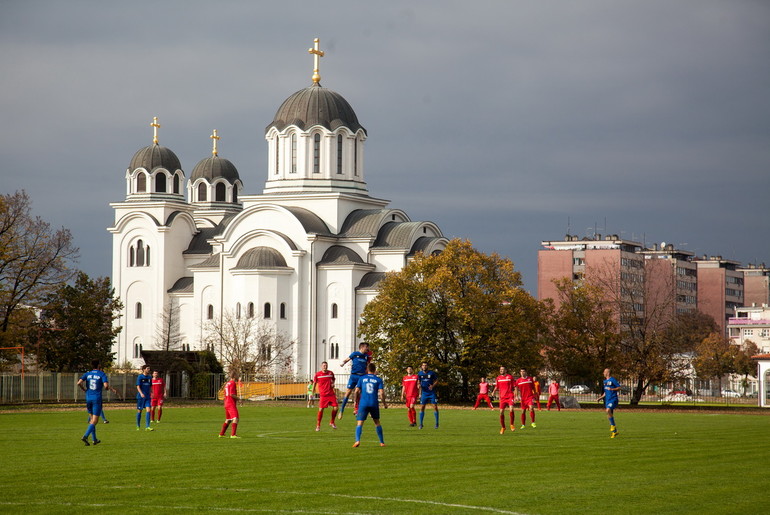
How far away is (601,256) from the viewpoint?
125875mm

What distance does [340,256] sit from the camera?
75062mm

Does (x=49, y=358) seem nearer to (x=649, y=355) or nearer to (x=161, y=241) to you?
(x=161, y=241)

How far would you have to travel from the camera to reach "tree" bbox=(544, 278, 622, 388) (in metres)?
56.9

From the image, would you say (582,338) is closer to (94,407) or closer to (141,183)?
(94,407)

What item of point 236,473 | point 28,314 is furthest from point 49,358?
point 236,473

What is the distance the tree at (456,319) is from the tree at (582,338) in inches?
54.5

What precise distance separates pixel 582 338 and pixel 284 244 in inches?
1004

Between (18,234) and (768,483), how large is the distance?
46.1 meters

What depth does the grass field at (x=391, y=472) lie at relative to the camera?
1427 cm

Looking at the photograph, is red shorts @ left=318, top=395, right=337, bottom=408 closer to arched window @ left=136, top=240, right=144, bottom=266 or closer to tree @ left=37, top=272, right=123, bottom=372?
tree @ left=37, top=272, right=123, bottom=372

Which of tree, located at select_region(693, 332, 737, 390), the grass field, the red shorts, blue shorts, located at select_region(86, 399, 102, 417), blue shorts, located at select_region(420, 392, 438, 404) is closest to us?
the grass field

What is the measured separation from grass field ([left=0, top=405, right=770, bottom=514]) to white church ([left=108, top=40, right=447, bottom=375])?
45.3m

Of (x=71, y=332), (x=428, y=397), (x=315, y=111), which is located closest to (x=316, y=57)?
(x=315, y=111)

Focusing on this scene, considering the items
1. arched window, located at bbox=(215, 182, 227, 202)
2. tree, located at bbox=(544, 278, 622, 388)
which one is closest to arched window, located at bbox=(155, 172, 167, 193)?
arched window, located at bbox=(215, 182, 227, 202)
